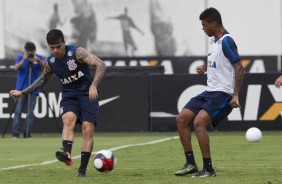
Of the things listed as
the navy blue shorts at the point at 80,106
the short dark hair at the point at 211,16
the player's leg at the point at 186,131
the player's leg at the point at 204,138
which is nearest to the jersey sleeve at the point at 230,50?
the short dark hair at the point at 211,16

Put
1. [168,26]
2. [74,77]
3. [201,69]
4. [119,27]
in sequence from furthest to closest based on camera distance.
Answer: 1. [119,27]
2. [168,26]
3. [201,69]
4. [74,77]

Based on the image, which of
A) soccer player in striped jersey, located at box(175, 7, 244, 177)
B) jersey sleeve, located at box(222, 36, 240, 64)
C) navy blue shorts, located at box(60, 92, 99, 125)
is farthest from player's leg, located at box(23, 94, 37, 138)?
jersey sleeve, located at box(222, 36, 240, 64)

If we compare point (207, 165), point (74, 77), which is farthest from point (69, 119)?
point (207, 165)

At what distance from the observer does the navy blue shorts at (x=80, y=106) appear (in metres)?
13.4

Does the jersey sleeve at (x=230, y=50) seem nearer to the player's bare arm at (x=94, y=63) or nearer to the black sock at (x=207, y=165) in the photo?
the black sock at (x=207, y=165)

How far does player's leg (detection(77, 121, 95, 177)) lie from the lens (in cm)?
1312

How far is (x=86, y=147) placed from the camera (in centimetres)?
1321

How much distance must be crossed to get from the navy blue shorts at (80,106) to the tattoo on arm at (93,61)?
1.49ft

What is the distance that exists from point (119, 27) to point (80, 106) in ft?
77.3

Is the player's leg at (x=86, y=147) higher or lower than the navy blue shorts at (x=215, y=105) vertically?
lower

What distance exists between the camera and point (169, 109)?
930 inches

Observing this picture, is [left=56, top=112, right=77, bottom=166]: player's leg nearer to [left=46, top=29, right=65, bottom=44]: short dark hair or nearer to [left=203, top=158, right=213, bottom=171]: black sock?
[left=46, top=29, right=65, bottom=44]: short dark hair

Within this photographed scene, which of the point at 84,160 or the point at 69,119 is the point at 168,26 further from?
the point at 84,160

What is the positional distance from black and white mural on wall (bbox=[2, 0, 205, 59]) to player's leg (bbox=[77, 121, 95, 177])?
22967mm
